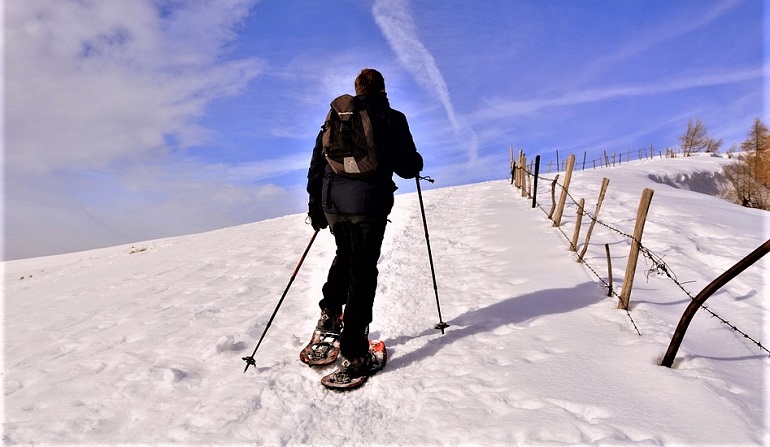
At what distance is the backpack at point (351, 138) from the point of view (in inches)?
125

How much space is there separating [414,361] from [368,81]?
2499 millimetres

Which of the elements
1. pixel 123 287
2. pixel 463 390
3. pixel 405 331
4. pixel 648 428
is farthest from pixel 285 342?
pixel 123 287

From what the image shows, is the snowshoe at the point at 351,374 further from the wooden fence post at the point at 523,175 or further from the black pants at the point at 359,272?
the wooden fence post at the point at 523,175

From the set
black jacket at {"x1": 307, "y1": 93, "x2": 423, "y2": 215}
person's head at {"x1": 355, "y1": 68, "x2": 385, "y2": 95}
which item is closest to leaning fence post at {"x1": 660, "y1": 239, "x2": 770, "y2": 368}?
black jacket at {"x1": 307, "y1": 93, "x2": 423, "y2": 215}

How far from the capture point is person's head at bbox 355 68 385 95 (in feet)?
11.0

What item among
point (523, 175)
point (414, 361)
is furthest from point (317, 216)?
point (523, 175)

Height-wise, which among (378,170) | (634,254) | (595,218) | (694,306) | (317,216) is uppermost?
(378,170)

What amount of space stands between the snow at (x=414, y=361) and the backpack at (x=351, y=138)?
1796 millimetres

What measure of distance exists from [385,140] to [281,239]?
8030 mm

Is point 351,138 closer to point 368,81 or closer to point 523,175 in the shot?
point 368,81

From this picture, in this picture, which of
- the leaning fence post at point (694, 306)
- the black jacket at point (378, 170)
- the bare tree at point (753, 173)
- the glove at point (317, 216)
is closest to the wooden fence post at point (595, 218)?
the leaning fence post at point (694, 306)

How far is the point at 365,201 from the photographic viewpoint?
324cm

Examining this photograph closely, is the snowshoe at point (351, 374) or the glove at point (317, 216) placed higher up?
the glove at point (317, 216)

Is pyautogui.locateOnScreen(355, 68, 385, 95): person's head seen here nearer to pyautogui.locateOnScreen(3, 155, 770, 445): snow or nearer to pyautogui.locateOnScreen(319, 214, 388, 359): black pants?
pyautogui.locateOnScreen(319, 214, 388, 359): black pants
